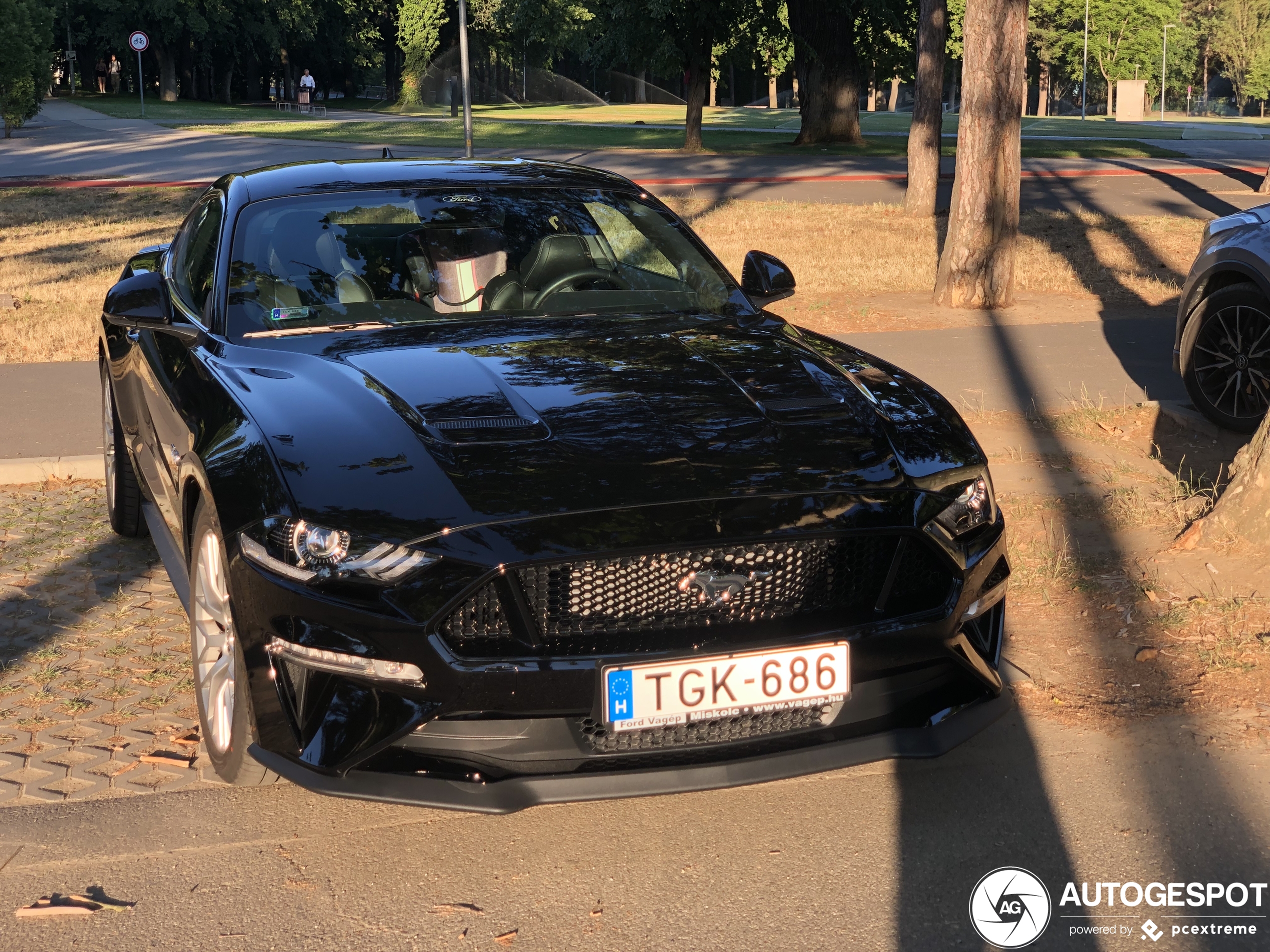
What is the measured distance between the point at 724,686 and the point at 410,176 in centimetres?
263

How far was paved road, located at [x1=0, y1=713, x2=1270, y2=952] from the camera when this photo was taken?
10.1 ft

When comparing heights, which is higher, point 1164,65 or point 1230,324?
point 1164,65

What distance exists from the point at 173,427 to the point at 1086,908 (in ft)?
9.39

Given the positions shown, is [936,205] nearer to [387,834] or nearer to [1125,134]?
[387,834]

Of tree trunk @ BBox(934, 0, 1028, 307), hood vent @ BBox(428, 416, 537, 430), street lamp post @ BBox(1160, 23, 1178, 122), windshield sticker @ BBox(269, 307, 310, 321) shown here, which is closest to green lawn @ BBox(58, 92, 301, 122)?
tree trunk @ BBox(934, 0, 1028, 307)

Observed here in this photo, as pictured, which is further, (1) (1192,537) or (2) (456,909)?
(1) (1192,537)

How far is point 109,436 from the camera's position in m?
6.11

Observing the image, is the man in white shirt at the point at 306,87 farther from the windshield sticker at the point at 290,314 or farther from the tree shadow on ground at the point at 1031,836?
the tree shadow on ground at the point at 1031,836

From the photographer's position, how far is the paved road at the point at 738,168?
22391 millimetres

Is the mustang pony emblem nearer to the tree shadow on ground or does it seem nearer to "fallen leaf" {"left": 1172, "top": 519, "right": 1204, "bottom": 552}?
the tree shadow on ground

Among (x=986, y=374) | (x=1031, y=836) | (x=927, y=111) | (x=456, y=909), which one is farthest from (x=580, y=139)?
(x=456, y=909)

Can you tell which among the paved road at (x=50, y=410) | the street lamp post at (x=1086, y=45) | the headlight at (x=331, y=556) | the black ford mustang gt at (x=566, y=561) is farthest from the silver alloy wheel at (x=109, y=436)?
the street lamp post at (x=1086, y=45)

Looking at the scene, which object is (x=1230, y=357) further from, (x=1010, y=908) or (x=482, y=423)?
(x=482, y=423)

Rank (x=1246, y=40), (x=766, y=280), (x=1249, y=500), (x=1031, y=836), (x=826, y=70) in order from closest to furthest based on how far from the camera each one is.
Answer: (x=1031, y=836) → (x=766, y=280) → (x=1249, y=500) → (x=826, y=70) → (x=1246, y=40)
